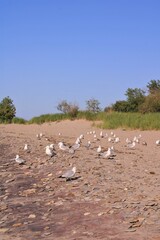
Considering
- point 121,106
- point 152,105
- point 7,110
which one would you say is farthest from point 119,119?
point 7,110

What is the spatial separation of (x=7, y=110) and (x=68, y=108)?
437 inches

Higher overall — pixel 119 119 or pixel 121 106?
pixel 121 106

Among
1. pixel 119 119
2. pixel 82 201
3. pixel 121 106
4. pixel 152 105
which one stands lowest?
pixel 82 201

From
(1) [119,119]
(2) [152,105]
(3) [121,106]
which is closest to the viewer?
(1) [119,119]

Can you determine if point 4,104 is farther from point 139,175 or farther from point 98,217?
point 98,217

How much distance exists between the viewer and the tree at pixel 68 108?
44.1m

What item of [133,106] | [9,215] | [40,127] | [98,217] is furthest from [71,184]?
[133,106]

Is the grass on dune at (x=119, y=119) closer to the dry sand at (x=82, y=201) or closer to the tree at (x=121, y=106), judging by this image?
the tree at (x=121, y=106)

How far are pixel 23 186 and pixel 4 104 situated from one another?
153 ft

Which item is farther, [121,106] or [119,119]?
[121,106]

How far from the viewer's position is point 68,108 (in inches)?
1886

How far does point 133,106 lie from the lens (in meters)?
50.2

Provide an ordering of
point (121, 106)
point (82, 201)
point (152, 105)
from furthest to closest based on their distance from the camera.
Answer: point (121, 106), point (152, 105), point (82, 201)

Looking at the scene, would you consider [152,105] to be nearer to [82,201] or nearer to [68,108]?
[68,108]
